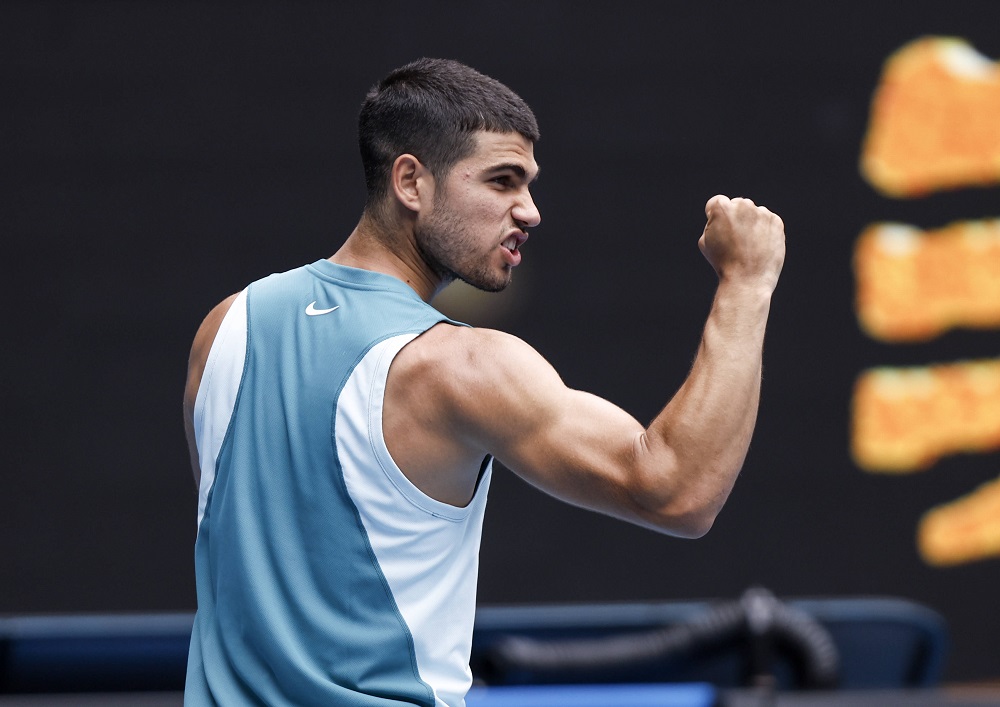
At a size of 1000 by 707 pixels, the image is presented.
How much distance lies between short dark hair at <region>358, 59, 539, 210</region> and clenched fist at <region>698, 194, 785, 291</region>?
0.96 ft

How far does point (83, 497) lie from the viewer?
3.71 m

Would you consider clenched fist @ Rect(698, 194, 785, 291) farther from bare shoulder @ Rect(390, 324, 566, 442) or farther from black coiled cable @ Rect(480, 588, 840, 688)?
black coiled cable @ Rect(480, 588, 840, 688)

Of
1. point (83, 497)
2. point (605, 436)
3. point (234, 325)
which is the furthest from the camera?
point (83, 497)

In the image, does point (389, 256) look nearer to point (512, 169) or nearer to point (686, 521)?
point (512, 169)

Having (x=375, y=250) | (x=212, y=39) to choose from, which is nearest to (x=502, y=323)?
(x=212, y=39)

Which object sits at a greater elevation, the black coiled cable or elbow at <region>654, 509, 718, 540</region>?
elbow at <region>654, 509, 718, 540</region>

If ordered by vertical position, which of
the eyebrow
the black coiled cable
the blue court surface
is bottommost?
the black coiled cable

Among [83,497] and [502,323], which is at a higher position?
[502,323]

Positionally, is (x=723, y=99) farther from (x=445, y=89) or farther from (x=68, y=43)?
(x=445, y=89)

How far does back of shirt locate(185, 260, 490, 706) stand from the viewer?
56.6 inches

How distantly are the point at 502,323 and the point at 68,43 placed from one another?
1.51 metres

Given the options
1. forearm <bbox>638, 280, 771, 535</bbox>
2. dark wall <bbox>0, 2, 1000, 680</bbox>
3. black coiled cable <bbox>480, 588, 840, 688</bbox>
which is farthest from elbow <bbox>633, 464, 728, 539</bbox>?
dark wall <bbox>0, 2, 1000, 680</bbox>

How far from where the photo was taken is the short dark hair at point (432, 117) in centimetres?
158

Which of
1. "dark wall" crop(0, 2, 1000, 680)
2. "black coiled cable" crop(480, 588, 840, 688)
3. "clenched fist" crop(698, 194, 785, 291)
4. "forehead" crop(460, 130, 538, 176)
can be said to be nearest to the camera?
"clenched fist" crop(698, 194, 785, 291)
